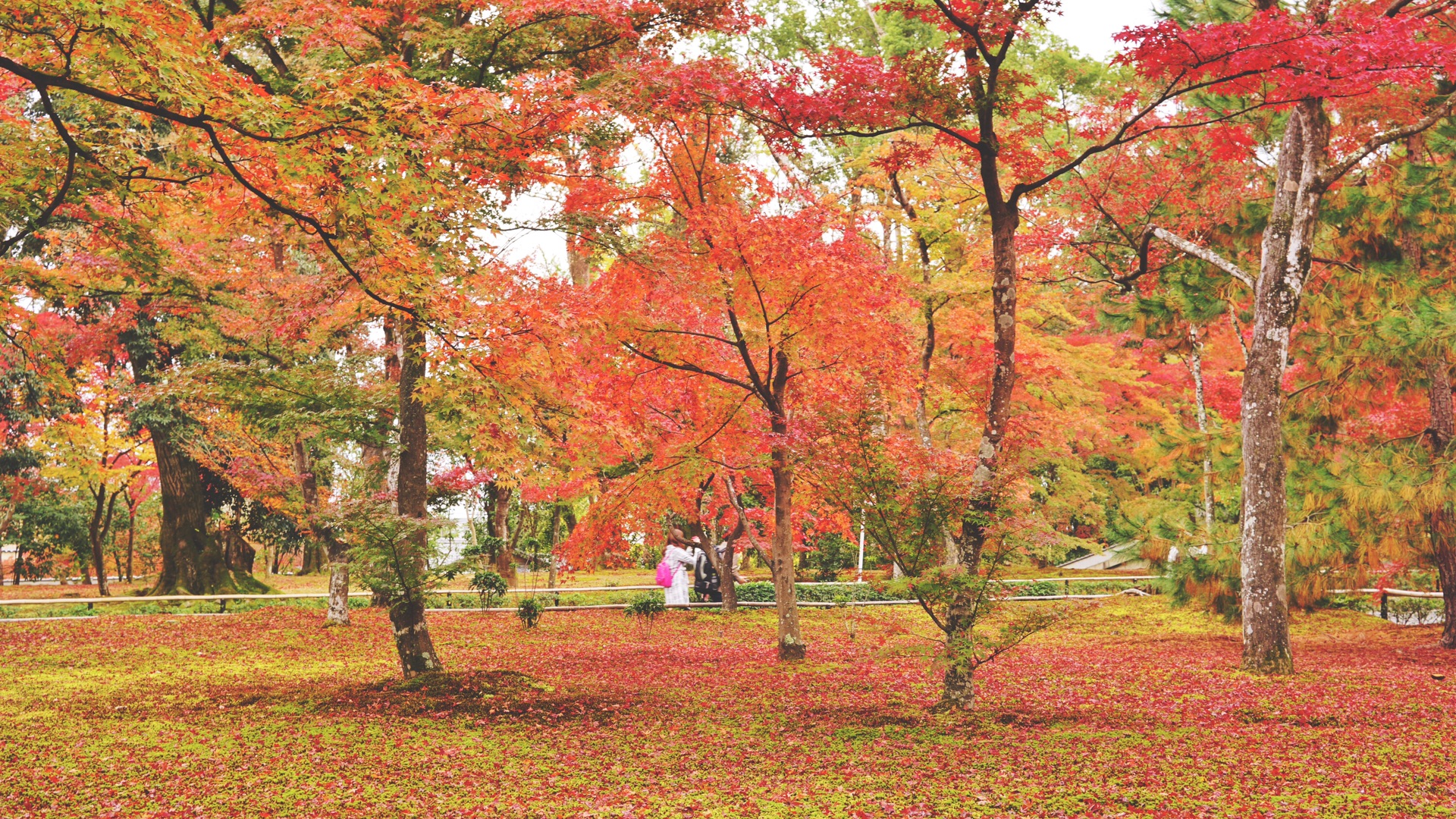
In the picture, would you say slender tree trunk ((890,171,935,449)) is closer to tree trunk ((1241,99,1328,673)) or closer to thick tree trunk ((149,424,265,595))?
tree trunk ((1241,99,1328,673))

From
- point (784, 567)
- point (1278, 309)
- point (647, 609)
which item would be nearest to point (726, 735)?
point (784, 567)

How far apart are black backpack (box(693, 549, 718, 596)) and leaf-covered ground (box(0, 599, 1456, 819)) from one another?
25.4 feet

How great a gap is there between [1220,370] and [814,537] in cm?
1055

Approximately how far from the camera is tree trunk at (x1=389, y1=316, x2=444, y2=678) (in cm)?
811

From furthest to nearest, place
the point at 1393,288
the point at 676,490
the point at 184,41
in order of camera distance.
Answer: the point at 676,490, the point at 1393,288, the point at 184,41

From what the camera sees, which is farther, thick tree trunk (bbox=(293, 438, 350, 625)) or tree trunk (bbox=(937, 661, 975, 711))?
thick tree trunk (bbox=(293, 438, 350, 625))

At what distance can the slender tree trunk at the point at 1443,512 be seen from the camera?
31.0 feet

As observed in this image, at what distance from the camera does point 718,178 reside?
10.8 meters

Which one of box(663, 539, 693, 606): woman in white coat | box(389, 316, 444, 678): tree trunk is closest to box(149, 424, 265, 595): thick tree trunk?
box(663, 539, 693, 606): woman in white coat

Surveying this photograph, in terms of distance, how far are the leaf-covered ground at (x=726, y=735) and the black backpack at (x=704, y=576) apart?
25.4 ft

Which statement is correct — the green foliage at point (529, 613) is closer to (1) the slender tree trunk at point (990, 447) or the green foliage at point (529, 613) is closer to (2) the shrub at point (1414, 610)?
(1) the slender tree trunk at point (990, 447)

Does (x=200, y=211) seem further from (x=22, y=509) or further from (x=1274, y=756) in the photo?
(x=22, y=509)

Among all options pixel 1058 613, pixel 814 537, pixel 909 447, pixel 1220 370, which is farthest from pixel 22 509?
pixel 1220 370

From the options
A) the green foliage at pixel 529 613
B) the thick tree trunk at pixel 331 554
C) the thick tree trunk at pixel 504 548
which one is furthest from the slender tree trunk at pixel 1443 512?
the thick tree trunk at pixel 504 548
